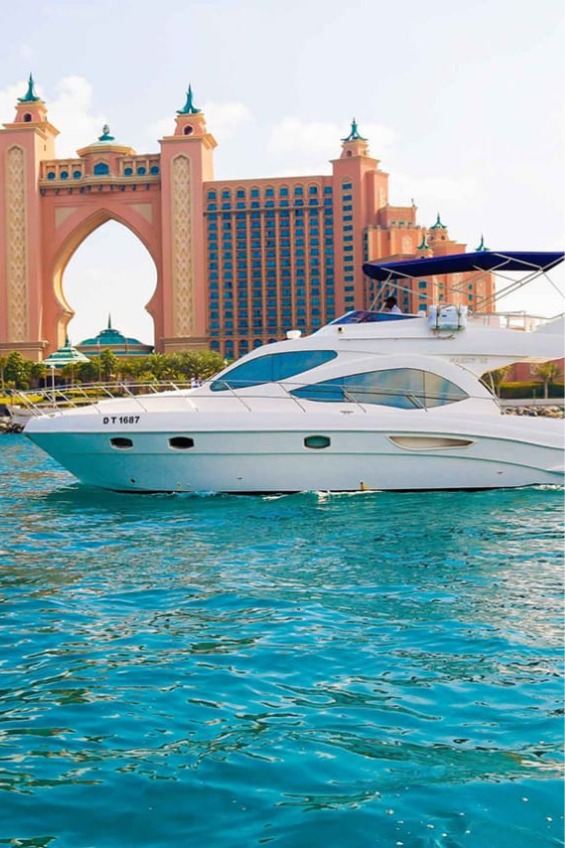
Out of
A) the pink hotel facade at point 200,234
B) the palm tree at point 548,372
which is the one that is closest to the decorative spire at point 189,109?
the pink hotel facade at point 200,234

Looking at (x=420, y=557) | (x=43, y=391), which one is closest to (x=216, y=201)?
(x=43, y=391)

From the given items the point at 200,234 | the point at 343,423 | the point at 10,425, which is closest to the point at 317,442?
the point at 343,423

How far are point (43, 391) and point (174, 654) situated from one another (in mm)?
10439

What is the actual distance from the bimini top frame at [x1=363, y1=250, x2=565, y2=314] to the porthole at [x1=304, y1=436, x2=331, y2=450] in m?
3.73

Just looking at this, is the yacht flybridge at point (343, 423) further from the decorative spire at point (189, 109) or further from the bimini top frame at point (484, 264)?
the decorative spire at point (189, 109)

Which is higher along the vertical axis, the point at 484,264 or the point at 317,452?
the point at 484,264

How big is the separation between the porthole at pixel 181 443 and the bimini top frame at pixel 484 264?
4.86 metres

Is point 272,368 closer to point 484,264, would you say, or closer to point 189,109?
point 484,264

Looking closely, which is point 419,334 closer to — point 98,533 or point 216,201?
point 98,533

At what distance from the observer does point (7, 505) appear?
50.1 feet

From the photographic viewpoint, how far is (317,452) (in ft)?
47.3

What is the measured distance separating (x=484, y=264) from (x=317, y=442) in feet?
15.3

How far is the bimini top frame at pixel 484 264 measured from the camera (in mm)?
15703

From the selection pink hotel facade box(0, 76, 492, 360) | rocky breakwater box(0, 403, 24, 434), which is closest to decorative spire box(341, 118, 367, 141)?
pink hotel facade box(0, 76, 492, 360)
